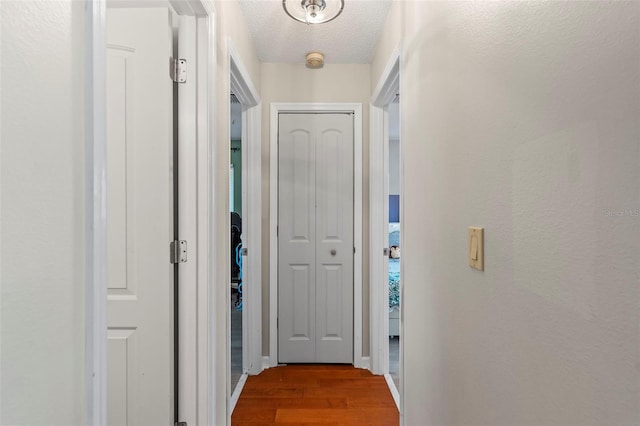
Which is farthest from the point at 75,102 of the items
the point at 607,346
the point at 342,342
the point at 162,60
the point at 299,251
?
the point at 342,342

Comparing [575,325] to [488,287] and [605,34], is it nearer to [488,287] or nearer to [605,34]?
[488,287]

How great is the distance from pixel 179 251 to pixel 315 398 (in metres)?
1.49

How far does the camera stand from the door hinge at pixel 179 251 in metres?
1.38

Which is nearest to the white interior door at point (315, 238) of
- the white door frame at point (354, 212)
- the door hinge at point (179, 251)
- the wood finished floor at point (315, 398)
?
the white door frame at point (354, 212)

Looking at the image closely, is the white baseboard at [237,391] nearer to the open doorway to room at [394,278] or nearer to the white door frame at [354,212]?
the white door frame at [354,212]

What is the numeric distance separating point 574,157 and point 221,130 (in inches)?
56.0

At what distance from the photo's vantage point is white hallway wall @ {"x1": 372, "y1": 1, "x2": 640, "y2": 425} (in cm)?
51

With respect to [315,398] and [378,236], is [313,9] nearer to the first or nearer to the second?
[378,236]

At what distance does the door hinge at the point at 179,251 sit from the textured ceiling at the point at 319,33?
1.43 metres

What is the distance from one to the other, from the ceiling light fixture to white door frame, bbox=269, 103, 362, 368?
3.17 feet

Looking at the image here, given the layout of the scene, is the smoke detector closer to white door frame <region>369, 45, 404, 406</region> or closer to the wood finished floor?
Answer: white door frame <region>369, 45, 404, 406</region>

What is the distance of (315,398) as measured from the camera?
226cm

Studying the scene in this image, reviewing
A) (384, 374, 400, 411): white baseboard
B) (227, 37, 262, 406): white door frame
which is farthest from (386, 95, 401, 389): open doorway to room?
(227, 37, 262, 406): white door frame

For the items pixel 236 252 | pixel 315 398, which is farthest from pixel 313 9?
pixel 236 252
